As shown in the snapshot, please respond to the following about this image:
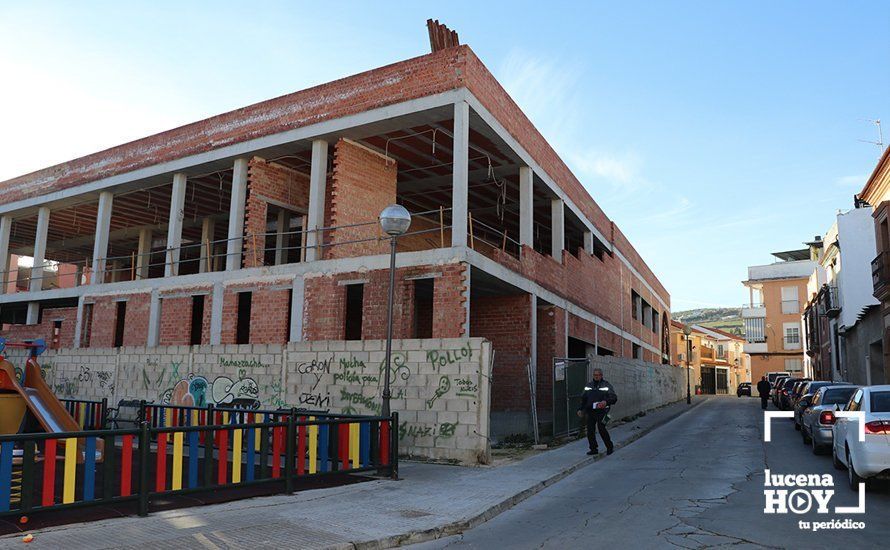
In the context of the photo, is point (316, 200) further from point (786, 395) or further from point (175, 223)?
point (786, 395)

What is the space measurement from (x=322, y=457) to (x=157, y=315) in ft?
39.6

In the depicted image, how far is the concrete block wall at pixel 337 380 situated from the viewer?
488 inches

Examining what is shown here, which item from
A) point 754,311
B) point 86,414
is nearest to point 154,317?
point 86,414

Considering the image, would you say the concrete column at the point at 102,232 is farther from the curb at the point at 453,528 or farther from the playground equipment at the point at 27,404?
the curb at the point at 453,528

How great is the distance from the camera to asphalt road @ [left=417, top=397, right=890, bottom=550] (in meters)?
6.59

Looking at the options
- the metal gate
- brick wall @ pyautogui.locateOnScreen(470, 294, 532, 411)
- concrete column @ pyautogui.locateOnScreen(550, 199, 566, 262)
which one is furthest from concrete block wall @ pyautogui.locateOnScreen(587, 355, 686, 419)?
concrete column @ pyautogui.locateOnScreen(550, 199, 566, 262)

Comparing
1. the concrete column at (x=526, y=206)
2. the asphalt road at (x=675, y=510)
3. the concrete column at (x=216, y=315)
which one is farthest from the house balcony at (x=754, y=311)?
the concrete column at (x=216, y=315)

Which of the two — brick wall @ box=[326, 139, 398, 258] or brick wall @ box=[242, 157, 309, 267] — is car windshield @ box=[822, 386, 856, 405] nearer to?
brick wall @ box=[326, 139, 398, 258]

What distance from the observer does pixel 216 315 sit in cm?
1816

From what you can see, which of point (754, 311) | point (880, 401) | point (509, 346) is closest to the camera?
point (880, 401)

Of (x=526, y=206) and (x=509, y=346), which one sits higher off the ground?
(x=526, y=206)

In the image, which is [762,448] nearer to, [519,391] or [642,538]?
[519,391]

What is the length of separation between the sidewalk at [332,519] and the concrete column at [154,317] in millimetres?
11721

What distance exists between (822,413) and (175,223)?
57.7ft
